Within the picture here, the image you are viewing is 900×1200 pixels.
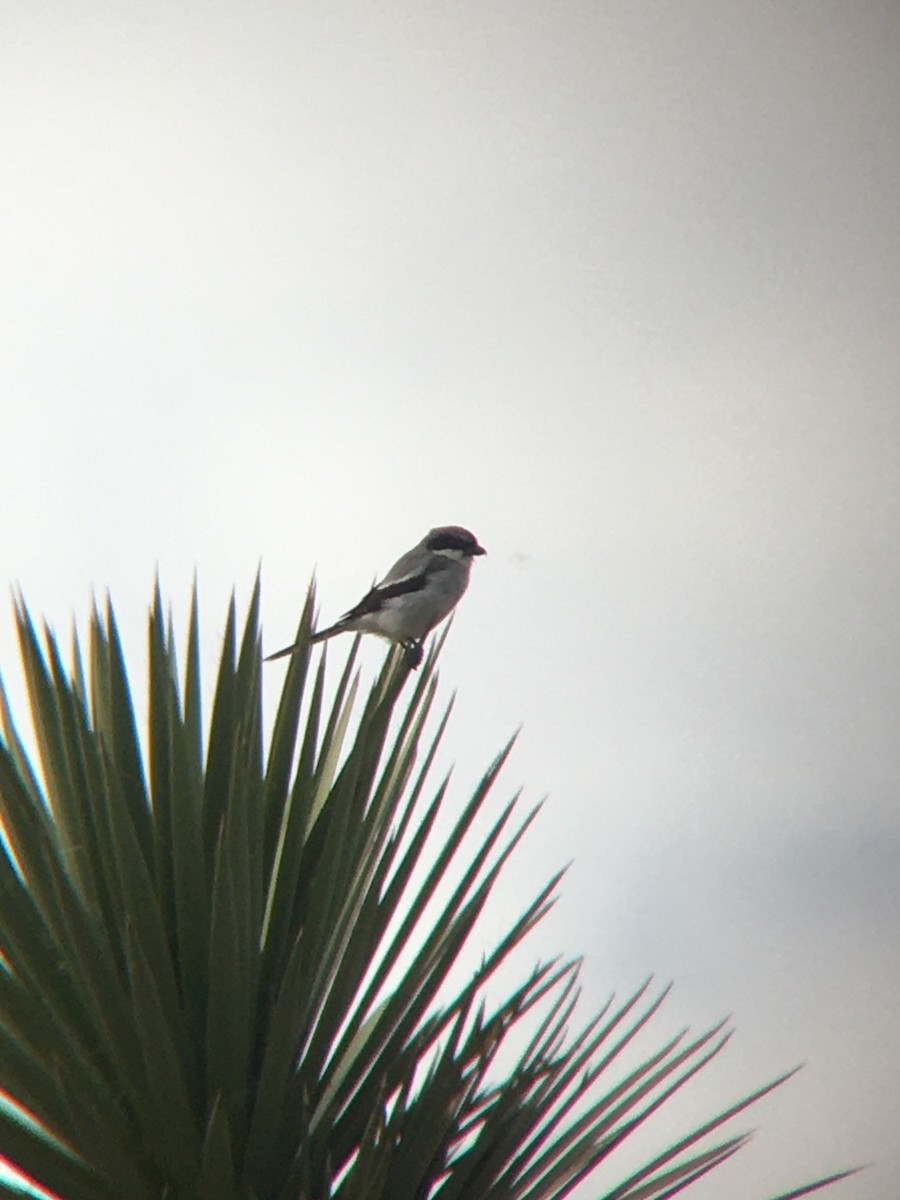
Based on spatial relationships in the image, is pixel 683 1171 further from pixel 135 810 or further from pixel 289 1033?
pixel 135 810

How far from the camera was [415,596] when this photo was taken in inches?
245

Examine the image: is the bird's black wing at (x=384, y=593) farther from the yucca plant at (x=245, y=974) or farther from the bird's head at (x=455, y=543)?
the yucca plant at (x=245, y=974)

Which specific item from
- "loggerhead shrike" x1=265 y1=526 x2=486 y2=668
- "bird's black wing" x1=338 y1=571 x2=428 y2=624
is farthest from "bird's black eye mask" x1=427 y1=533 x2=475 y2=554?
"bird's black wing" x1=338 y1=571 x2=428 y2=624

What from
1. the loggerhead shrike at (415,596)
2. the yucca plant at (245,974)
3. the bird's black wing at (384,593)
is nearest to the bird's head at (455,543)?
the loggerhead shrike at (415,596)

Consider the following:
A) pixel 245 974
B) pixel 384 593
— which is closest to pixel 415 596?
pixel 384 593

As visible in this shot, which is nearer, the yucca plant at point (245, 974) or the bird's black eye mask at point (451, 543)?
the yucca plant at point (245, 974)

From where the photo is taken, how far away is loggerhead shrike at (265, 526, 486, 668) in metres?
6.14

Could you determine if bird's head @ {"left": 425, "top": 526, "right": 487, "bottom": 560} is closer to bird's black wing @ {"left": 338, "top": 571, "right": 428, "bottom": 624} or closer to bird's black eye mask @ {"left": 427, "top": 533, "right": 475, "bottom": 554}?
bird's black eye mask @ {"left": 427, "top": 533, "right": 475, "bottom": 554}

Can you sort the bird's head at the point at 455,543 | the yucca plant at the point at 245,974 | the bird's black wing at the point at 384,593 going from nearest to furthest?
the yucca plant at the point at 245,974
the bird's black wing at the point at 384,593
the bird's head at the point at 455,543

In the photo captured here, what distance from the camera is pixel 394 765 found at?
3.09m

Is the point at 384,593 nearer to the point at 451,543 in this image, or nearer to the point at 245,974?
the point at 451,543

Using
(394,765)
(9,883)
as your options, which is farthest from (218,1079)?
(394,765)

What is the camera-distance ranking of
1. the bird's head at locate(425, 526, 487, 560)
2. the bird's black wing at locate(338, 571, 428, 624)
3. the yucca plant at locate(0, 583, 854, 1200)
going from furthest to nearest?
the bird's head at locate(425, 526, 487, 560), the bird's black wing at locate(338, 571, 428, 624), the yucca plant at locate(0, 583, 854, 1200)

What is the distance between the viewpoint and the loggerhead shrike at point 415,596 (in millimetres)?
6137
